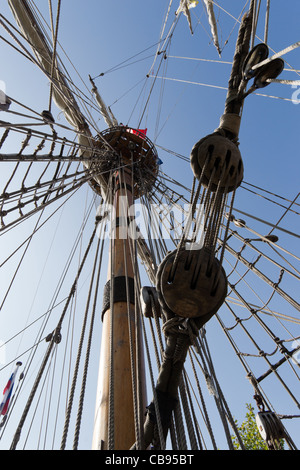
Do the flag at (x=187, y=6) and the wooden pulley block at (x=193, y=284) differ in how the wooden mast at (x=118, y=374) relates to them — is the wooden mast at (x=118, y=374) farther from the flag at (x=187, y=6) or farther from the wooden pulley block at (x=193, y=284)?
the flag at (x=187, y=6)

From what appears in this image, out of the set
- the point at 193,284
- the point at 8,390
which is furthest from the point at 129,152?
the point at 193,284

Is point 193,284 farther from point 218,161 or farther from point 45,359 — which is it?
point 45,359

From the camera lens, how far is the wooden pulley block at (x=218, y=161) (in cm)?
150

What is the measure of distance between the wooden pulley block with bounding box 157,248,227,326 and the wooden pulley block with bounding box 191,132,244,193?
1.24 feet

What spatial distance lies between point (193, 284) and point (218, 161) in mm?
587

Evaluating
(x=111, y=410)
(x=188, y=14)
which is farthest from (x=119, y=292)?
(x=188, y=14)

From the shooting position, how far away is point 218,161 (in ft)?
4.98

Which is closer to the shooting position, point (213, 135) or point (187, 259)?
point (187, 259)

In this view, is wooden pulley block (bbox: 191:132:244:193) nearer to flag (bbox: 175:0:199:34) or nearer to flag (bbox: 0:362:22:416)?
flag (bbox: 0:362:22:416)

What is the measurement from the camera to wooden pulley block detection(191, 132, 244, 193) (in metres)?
1.50

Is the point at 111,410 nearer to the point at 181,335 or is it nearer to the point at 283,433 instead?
the point at 181,335

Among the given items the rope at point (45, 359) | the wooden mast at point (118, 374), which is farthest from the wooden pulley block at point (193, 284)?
the rope at point (45, 359)
